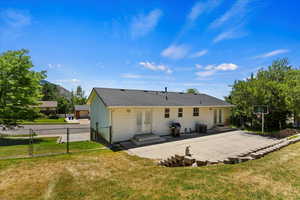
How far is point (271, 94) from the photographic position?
1295 cm

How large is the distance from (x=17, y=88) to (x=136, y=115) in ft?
36.7

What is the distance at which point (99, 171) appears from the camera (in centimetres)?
560

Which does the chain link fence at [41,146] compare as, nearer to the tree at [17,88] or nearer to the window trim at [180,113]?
the tree at [17,88]

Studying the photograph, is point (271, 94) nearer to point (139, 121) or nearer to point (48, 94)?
point (139, 121)

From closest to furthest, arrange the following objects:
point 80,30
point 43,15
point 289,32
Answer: point 43,15
point 80,30
point 289,32

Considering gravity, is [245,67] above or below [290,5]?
below

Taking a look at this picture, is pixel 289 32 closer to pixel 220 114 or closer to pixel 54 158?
pixel 220 114

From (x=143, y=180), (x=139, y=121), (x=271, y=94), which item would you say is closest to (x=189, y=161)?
(x=143, y=180)

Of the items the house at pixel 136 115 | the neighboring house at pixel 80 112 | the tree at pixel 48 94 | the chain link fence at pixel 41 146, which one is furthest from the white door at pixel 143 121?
the tree at pixel 48 94

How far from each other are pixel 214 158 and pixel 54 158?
26.4 ft

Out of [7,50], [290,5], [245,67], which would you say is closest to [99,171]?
[290,5]

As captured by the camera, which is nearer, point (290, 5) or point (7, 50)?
point (290, 5)

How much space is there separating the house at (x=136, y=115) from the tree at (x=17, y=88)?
5.41 meters

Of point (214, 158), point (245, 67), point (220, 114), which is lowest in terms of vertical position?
point (214, 158)
